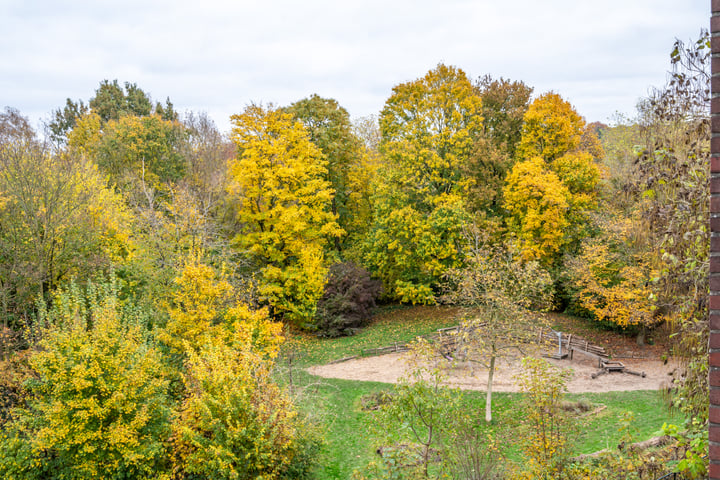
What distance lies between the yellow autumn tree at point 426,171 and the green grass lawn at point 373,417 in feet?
21.6

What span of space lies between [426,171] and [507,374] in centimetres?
1247

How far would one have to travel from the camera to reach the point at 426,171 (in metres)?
27.1

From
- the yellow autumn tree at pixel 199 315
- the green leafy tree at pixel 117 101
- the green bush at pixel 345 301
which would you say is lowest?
the green bush at pixel 345 301

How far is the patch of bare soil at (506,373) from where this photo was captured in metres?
17.3

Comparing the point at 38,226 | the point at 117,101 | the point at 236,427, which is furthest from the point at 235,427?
the point at 117,101

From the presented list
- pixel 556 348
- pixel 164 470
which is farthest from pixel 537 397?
pixel 556 348

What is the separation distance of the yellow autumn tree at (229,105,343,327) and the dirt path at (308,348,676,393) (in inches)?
206

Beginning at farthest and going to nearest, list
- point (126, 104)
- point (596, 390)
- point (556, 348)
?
point (126, 104) → point (556, 348) → point (596, 390)

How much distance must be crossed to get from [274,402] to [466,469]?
3954 mm

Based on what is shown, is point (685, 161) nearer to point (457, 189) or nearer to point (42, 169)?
point (42, 169)

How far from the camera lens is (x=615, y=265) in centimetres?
2161

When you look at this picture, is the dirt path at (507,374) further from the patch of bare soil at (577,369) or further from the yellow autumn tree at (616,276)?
the yellow autumn tree at (616,276)

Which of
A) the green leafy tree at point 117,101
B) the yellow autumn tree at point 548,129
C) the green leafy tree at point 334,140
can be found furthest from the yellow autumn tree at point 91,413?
the green leafy tree at point 117,101

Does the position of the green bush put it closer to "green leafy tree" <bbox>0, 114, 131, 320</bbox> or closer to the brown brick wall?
"green leafy tree" <bbox>0, 114, 131, 320</bbox>
